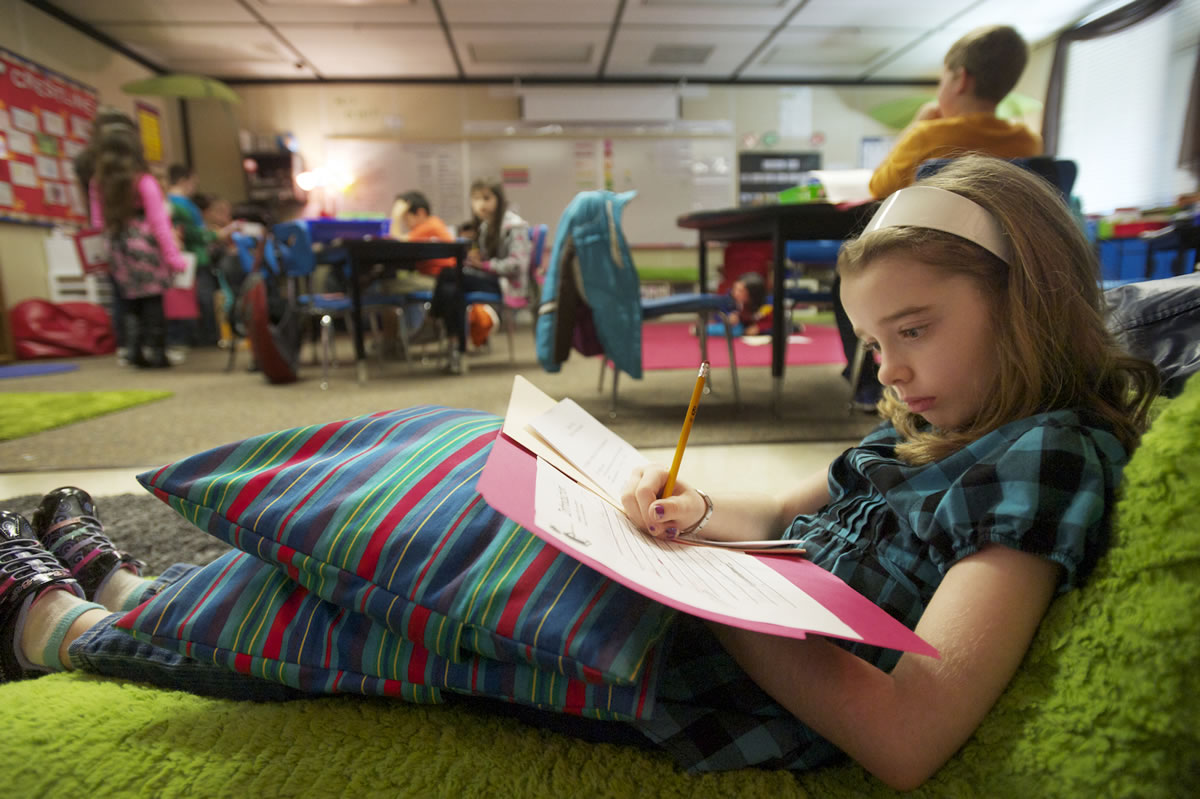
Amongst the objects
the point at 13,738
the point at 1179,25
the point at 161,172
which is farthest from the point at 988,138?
the point at 161,172

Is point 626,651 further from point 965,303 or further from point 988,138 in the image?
point 988,138

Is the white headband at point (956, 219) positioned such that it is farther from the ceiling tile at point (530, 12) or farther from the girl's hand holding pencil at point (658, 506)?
the ceiling tile at point (530, 12)

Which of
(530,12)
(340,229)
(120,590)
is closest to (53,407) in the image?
(340,229)

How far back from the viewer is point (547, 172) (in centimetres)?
685

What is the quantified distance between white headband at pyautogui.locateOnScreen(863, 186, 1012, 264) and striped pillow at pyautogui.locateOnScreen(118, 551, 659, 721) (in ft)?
1.34

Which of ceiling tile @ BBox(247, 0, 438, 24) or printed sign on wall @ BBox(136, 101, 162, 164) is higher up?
ceiling tile @ BBox(247, 0, 438, 24)

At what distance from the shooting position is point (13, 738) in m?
0.51

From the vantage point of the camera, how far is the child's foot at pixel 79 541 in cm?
81

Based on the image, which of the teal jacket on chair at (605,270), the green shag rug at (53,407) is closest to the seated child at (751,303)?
the teal jacket on chair at (605,270)

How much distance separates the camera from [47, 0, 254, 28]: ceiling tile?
4.70 m

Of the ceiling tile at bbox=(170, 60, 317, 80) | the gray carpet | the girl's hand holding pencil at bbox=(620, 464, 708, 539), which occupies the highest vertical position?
the ceiling tile at bbox=(170, 60, 317, 80)

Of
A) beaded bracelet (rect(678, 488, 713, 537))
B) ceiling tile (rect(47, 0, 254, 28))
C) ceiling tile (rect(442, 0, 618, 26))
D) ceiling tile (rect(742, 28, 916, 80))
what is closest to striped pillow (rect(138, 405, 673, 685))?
beaded bracelet (rect(678, 488, 713, 537))

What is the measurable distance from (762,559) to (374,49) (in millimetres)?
6390

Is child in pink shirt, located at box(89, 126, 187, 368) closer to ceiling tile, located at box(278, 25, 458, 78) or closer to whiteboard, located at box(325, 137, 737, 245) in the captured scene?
ceiling tile, located at box(278, 25, 458, 78)
